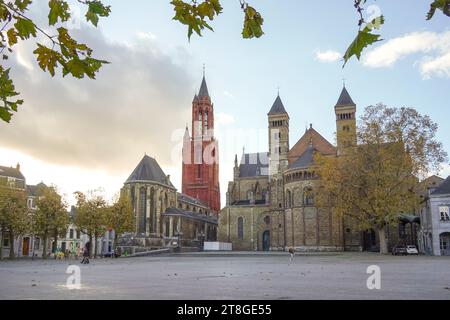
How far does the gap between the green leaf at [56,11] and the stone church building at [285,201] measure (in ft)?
171

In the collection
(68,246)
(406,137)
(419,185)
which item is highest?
(406,137)

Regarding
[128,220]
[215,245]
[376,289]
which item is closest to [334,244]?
[215,245]

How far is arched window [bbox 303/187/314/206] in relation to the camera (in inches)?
2489

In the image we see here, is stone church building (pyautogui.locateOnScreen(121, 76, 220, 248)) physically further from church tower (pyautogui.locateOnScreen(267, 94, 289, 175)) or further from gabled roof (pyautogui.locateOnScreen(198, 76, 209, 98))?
church tower (pyautogui.locateOnScreen(267, 94, 289, 175))

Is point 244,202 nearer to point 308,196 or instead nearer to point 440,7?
point 308,196

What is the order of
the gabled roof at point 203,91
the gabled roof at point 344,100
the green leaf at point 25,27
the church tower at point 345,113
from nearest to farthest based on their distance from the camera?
the green leaf at point 25,27
the church tower at point 345,113
the gabled roof at point 344,100
the gabled roof at point 203,91

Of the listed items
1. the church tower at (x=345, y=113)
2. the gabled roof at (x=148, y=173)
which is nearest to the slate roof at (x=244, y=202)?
the gabled roof at (x=148, y=173)

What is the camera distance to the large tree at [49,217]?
2140 inches

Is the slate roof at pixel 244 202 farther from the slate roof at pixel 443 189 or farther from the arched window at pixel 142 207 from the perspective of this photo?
the slate roof at pixel 443 189

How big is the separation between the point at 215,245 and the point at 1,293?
6264cm

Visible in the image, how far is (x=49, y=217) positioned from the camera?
2164 inches

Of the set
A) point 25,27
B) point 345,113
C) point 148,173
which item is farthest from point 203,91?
point 25,27

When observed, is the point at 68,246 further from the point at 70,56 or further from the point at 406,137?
the point at 70,56
